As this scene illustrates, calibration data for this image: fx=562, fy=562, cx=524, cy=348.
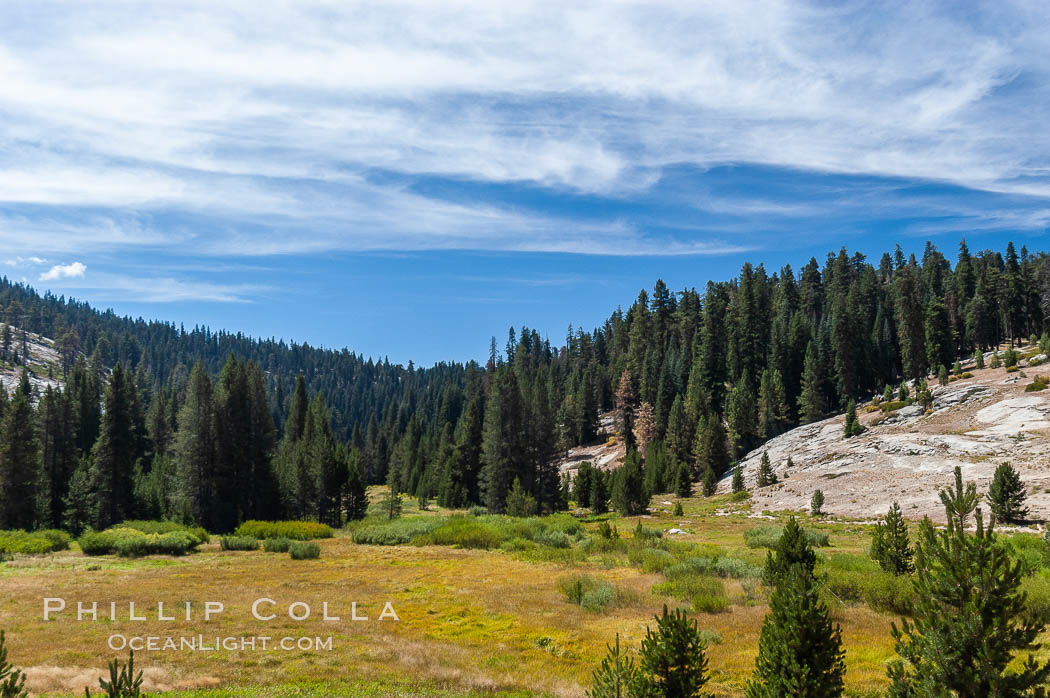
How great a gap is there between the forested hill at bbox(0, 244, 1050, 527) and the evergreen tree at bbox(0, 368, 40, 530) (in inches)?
8.8

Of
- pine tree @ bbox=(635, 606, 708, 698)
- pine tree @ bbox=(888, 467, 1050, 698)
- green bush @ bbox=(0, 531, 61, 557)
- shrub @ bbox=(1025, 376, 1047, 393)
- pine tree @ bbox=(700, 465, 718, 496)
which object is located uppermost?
shrub @ bbox=(1025, 376, 1047, 393)

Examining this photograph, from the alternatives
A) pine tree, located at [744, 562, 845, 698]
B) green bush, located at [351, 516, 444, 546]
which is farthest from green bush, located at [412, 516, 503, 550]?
pine tree, located at [744, 562, 845, 698]

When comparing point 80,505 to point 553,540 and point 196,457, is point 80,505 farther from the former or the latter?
point 553,540

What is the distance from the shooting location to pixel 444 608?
20438 mm

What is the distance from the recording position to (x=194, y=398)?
56906 mm

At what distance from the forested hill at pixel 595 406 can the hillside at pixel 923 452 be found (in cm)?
1023

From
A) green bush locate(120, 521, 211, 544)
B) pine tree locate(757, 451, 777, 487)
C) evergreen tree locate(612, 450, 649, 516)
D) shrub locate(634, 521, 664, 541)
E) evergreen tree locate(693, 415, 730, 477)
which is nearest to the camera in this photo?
shrub locate(634, 521, 664, 541)

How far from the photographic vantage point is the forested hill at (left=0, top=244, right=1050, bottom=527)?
59562 millimetres

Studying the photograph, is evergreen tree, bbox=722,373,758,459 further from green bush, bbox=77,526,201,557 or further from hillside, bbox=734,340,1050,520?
green bush, bbox=77,526,201,557

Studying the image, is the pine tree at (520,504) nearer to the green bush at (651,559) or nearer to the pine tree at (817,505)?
the green bush at (651,559)

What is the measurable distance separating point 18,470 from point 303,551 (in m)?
43.4

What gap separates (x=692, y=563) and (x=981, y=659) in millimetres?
18123

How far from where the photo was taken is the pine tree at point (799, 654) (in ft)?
30.1

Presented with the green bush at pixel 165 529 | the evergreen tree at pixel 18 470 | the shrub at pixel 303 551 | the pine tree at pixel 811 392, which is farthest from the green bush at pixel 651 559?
the evergreen tree at pixel 18 470
